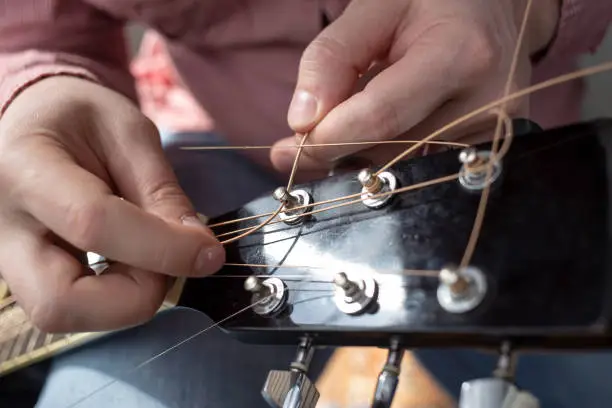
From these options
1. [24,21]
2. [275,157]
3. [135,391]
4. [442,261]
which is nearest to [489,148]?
[442,261]

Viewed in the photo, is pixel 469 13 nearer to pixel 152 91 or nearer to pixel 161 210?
pixel 161 210

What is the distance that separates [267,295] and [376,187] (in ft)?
0.33

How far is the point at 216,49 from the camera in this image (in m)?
→ 0.76

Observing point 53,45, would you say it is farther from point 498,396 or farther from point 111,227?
point 498,396

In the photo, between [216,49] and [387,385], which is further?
[216,49]

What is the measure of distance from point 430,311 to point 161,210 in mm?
234

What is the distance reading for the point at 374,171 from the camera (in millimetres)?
444

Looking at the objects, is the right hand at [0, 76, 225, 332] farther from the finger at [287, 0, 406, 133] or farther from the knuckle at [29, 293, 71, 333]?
the finger at [287, 0, 406, 133]

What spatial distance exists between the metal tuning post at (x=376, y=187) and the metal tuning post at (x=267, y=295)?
0.08 meters

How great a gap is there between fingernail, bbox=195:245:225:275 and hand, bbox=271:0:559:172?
108 millimetres

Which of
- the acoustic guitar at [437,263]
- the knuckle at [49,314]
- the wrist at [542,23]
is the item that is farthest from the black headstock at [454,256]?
the wrist at [542,23]

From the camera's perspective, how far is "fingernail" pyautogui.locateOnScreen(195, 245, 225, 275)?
46 cm

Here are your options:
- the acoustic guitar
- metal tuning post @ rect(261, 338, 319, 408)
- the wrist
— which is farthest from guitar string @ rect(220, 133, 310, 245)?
the wrist

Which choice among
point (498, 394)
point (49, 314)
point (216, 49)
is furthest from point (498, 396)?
point (216, 49)
